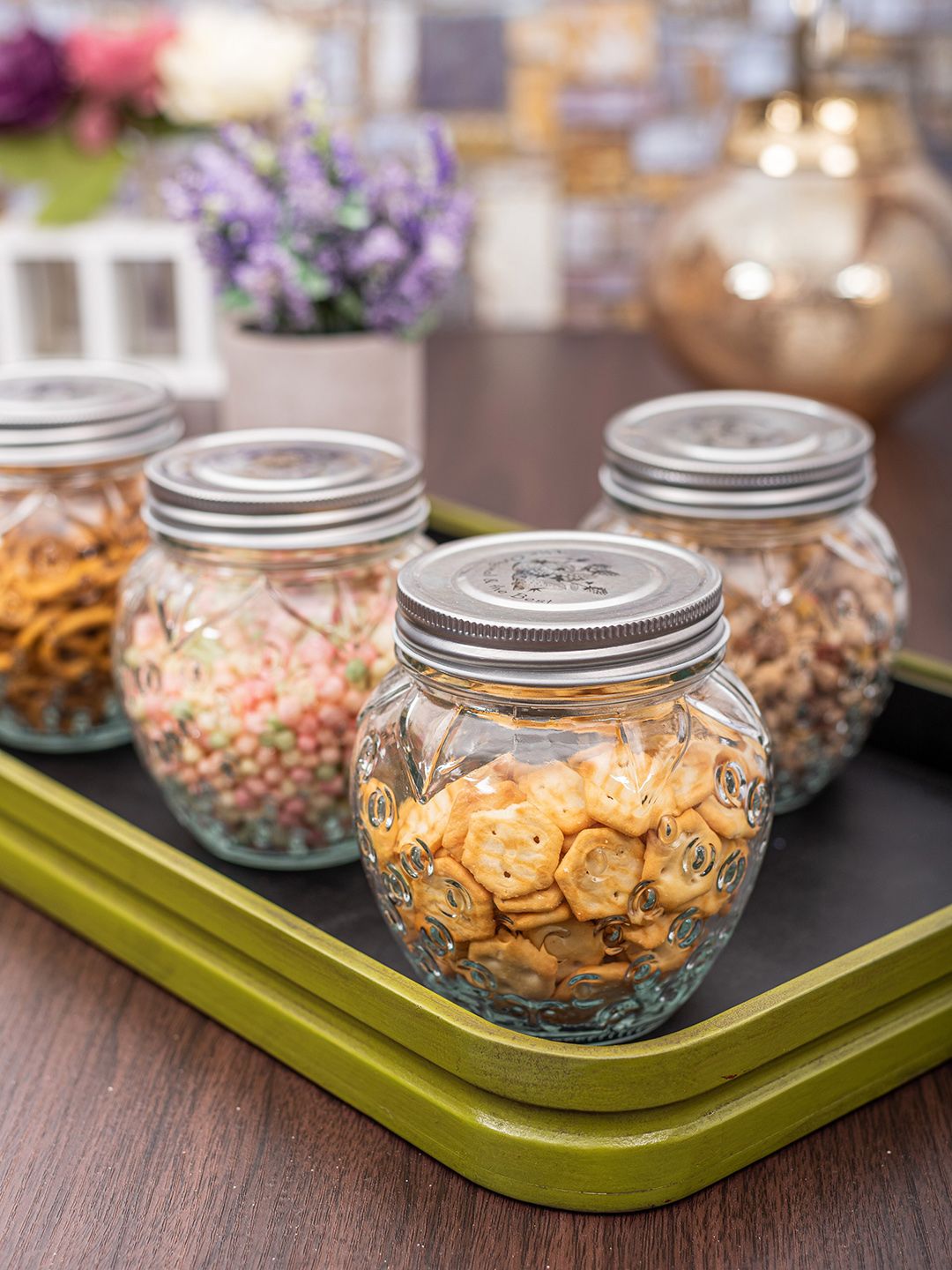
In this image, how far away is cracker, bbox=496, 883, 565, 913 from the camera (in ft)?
1.56

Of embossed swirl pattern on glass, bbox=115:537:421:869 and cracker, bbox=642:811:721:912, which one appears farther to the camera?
embossed swirl pattern on glass, bbox=115:537:421:869

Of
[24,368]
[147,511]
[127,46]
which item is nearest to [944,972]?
[147,511]

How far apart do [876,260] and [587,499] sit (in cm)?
26

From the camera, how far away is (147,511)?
64cm

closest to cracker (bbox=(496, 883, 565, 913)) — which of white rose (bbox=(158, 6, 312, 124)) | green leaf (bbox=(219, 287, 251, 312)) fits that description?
green leaf (bbox=(219, 287, 251, 312))

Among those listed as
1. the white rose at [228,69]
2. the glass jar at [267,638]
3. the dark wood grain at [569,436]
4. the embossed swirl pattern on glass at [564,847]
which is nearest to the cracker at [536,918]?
the embossed swirl pattern on glass at [564,847]

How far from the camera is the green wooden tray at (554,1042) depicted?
18.6 inches

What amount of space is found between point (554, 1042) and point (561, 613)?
0.13 metres

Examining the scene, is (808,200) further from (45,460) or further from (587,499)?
(45,460)

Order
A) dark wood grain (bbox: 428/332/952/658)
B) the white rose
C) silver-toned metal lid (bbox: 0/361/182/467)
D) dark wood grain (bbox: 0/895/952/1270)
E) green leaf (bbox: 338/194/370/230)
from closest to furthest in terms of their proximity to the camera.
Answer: dark wood grain (bbox: 0/895/952/1270)
silver-toned metal lid (bbox: 0/361/182/467)
green leaf (bbox: 338/194/370/230)
dark wood grain (bbox: 428/332/952/658)
the white rose

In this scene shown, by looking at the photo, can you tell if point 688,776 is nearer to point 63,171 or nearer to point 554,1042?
point 554,1042

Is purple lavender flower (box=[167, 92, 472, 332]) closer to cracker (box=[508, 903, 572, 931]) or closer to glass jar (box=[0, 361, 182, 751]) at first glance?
glass jar (box=[0, 361, 182, 751])

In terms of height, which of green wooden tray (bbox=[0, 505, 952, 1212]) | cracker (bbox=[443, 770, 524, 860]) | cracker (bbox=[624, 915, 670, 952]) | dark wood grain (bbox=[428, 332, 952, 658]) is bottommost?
dark wood grain (bbox=[428, 332, 952, 658])

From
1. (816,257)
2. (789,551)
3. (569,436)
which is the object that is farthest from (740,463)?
(569,436)
